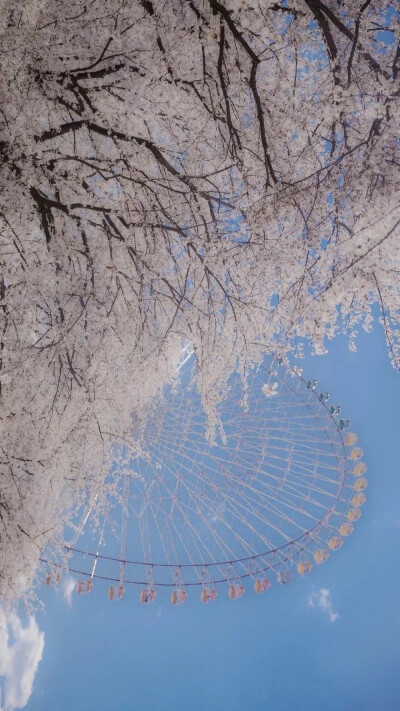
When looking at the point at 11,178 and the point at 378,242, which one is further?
the point at 11,178

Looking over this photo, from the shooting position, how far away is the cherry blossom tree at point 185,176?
4.00 m

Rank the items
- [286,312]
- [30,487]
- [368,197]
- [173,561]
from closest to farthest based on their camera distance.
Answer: [368,197] < [286,312] < [30,487] < [173,561]

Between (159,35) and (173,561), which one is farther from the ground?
(159,35)

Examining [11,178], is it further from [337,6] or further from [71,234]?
[337,6]

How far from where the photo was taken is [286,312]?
518cm

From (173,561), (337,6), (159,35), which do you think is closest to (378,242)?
(337,6)

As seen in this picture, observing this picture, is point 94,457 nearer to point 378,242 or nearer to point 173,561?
point 378,242

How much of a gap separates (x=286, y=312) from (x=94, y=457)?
391 cm

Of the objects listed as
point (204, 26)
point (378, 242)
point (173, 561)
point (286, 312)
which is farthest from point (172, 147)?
point (173, 561)

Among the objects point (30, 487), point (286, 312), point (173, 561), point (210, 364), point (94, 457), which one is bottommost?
point (173, 561)

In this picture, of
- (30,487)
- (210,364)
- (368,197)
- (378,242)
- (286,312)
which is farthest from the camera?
(30,487)

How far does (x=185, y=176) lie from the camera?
4672 mm

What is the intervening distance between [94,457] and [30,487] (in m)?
1.40

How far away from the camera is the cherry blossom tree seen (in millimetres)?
4004
